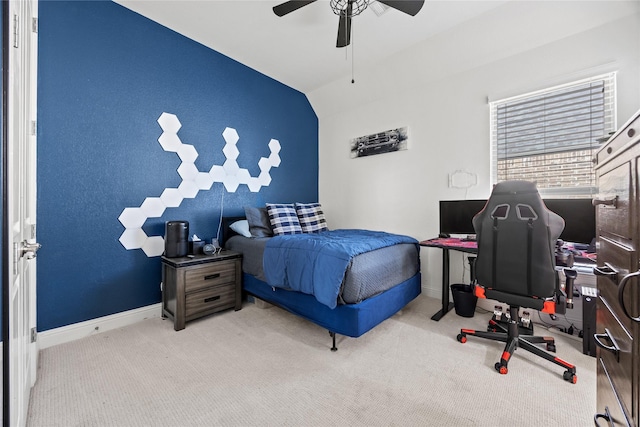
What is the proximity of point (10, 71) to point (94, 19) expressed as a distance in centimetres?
203

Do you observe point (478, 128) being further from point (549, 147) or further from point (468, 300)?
point (468, 300)

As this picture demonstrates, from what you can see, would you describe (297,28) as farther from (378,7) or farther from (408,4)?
(408,4)

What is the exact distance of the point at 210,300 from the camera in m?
2.47

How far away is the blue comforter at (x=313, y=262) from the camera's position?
1862 millimetres

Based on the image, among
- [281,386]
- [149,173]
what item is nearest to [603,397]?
[281,386]

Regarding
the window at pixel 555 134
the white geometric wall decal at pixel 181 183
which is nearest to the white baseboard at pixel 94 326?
the white geometric wall decal at pixel 181 183

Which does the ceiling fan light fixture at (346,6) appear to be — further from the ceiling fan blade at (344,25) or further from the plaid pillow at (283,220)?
the plaid pillow at (283,220)

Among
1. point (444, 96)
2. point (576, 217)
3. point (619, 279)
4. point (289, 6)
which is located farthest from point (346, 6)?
point (576, 217)

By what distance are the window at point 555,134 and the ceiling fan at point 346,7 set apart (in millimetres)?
1471

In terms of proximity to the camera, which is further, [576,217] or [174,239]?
[174,239]

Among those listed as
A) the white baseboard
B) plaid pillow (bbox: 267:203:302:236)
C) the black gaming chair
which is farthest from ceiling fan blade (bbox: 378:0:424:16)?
the white baseboard

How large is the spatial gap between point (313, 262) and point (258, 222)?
1.27m

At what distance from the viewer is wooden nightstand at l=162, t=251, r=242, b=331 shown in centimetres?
227

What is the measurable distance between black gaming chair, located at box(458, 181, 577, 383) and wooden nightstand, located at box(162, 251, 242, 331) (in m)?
2.17
